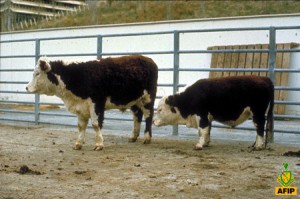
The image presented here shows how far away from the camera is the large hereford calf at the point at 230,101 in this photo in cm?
745

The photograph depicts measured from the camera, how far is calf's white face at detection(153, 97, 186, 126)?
808cm

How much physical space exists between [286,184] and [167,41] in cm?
1017

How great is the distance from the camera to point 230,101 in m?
7.47

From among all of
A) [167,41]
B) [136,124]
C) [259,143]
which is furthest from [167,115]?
[167,41]

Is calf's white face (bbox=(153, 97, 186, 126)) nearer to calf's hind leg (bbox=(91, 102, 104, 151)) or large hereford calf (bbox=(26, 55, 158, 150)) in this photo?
large hereford calf (bbox=(26, 55, 158, 150))

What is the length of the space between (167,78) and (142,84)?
6742 millimetres

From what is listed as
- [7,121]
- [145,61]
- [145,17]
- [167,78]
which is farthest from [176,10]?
[145,61]

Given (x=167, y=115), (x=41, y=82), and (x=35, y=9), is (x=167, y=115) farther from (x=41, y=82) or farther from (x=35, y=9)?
(x=35, y=9)

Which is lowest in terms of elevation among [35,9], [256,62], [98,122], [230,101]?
[98,122]

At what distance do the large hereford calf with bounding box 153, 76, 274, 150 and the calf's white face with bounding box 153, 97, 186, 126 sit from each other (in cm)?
29

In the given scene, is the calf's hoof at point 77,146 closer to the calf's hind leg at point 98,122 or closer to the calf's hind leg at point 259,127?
the calf's hind leg at point 98,122

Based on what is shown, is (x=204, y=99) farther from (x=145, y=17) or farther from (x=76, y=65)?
(x=145, y=17)

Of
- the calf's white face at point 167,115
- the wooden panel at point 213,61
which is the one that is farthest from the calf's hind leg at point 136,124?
the wooden panel at point 213,61

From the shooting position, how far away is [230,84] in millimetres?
7496
